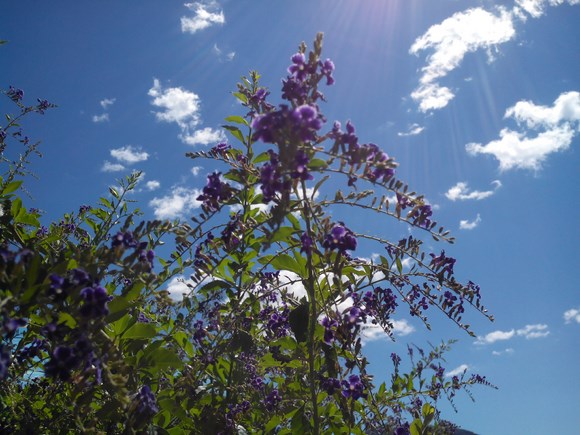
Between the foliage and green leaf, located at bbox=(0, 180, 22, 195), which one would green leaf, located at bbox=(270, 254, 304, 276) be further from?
green leaf, located at bbox=(0, 180, 22, 195)

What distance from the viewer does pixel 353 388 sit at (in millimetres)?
2445

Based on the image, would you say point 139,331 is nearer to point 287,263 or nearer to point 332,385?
point 287,263

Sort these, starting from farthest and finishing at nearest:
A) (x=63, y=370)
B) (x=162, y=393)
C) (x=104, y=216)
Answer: (x=104, y=216) → (x=162, y=393) → (x=63, y=370)

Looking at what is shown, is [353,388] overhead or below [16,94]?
below

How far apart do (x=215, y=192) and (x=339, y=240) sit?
0.87 metres

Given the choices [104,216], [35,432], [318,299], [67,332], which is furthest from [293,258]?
[104,216]

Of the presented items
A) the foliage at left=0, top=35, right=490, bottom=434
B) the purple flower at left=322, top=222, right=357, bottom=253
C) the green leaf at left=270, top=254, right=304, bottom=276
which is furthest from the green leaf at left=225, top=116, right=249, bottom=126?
the purple flower at left=322, top=222, right=357, bottom=253

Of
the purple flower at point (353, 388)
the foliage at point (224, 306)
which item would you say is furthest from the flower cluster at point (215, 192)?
the purple flower at point (353, 388)

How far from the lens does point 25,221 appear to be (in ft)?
10.4

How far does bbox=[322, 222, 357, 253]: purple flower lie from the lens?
7.13 ft

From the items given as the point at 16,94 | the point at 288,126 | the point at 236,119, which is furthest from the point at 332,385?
the point at 16,94

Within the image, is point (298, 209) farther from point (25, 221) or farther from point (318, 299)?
point (25, 221)

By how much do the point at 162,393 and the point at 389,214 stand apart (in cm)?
171

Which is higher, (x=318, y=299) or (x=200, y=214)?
(x=200, y=214)
